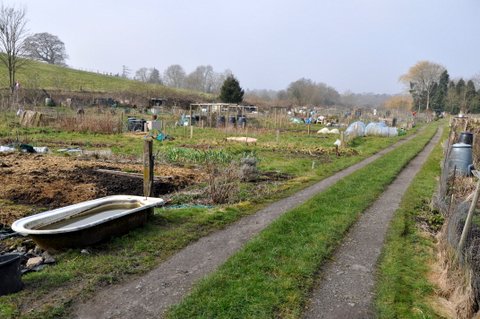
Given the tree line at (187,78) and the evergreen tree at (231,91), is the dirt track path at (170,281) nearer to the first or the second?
the evergreen tree at (231,91)

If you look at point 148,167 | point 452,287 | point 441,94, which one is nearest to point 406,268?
point 452,287

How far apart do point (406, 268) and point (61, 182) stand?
24.9 feet

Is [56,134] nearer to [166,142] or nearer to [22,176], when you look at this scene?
[166,142]

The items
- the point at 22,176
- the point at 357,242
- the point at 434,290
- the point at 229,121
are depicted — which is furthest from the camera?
the point at 229,121

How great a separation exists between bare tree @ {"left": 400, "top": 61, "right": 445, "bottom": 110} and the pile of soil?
255ft

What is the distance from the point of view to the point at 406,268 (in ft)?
18.0

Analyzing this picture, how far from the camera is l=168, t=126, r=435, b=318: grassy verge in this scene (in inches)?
161

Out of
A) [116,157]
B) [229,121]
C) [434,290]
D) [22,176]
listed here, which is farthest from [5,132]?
[434,290]

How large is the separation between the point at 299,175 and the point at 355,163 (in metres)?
4.16

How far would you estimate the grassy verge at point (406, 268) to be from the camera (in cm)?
437

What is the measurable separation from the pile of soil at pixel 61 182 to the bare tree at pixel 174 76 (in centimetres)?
7963

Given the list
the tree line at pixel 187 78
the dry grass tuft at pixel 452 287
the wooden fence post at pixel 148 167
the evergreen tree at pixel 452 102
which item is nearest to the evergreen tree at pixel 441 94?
the evergreen tree at pixel 452 102

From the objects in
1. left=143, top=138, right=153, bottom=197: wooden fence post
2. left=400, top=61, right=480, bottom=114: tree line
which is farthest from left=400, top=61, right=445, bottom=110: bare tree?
left=143, top=138, right=153, bottom=197: wooden fence post

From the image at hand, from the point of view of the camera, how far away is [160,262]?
5.21 metres
